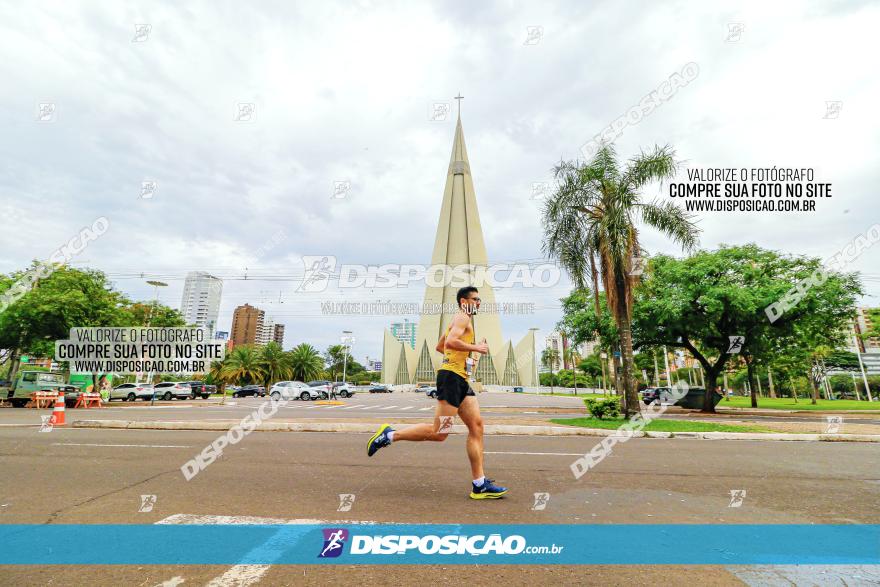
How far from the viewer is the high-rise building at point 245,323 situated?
95.6 metres

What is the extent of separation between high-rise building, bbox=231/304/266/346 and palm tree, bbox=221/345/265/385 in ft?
140

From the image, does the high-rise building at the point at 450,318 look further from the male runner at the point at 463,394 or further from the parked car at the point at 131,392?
the male runner at the point at 463,394

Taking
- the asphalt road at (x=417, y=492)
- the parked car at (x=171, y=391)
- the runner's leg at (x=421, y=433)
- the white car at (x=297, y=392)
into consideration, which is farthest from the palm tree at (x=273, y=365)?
the runner's leg at (x=421, y=433)

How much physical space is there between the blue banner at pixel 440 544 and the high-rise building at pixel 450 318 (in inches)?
3178

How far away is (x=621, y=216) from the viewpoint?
45.0 feet

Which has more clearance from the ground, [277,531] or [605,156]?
[605,156]

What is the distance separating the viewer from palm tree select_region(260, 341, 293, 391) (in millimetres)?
55125

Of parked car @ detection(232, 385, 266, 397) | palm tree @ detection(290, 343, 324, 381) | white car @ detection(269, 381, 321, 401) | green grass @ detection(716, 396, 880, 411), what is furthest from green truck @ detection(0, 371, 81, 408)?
green grass @ detection(716, 396, 880, 411)

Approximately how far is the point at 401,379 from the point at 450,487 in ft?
276

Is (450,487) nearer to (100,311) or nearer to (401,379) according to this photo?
(100,311)

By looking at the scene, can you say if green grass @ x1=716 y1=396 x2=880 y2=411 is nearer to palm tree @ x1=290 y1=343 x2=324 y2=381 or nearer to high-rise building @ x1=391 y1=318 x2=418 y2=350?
palm tree @ x1=290 y1=343 x2=324 y2=381

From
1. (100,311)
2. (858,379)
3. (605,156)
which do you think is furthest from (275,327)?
(858,379)

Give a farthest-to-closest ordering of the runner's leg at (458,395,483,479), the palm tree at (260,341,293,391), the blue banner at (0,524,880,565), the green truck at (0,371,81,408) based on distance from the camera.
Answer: the palm tree at (260,341,293,391), the green truck at (0,371,81,408), the runner's leg at (458,395,483,479), the blue banner at (0,524,880,565)

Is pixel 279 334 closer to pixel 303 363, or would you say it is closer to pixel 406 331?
pixel 406 331
